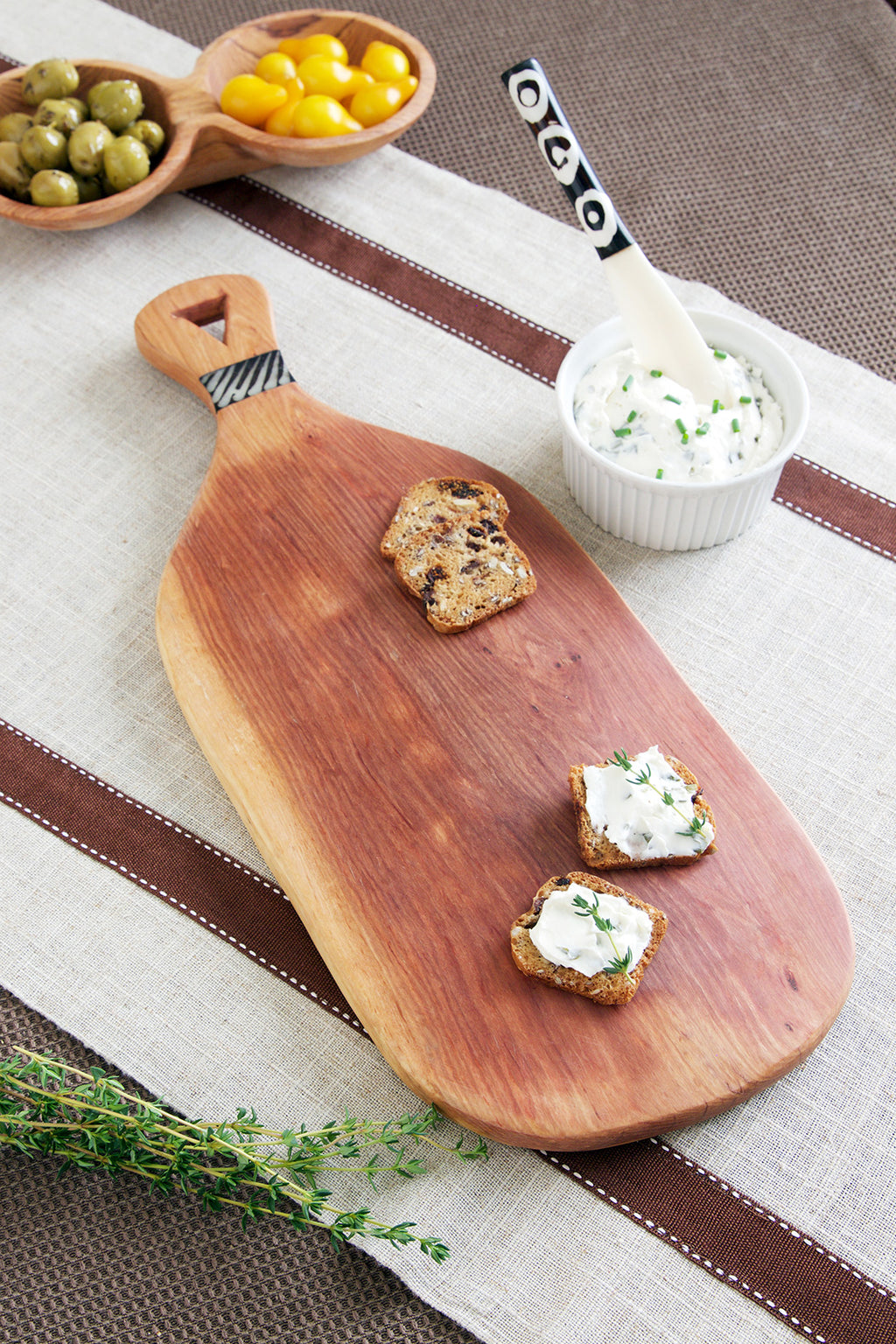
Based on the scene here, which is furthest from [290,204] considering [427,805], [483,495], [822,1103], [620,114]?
[822,1103]

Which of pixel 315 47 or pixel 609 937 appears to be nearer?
pixel 609 937

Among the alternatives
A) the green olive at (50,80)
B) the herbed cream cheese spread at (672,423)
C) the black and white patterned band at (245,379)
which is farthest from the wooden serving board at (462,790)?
the green olive at (50,80)

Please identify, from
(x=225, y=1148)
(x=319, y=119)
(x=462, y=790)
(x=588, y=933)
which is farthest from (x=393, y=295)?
(x=225, y=1148)

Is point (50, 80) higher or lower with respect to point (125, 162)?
higher

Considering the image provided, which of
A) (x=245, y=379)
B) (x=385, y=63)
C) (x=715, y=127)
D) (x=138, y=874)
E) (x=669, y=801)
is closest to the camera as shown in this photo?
(x=669, y=801)

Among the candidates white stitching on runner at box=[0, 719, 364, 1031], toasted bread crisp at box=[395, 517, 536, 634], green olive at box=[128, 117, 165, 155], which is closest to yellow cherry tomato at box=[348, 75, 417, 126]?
green olive at box=[128, 117, 165, 155]

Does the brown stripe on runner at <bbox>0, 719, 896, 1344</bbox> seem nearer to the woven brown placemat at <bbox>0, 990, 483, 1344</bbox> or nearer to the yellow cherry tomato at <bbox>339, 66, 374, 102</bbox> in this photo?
the woven brown placemat at <bbox>0, 990, 483, 1344</bbox>

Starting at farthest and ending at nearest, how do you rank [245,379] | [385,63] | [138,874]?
[385,63] → [245,379] → [138,874]

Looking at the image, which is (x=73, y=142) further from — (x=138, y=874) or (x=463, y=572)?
(x=138, y=874)
